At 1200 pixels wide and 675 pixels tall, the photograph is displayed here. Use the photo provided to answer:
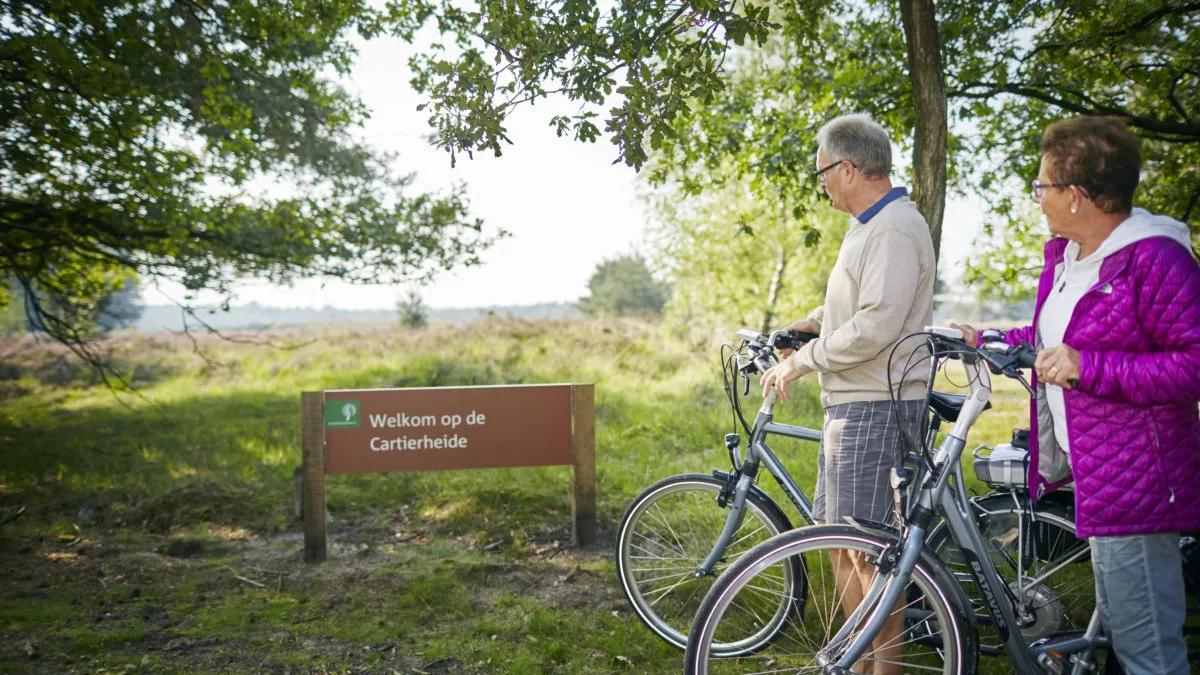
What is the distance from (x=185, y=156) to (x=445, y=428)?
14.0 ft

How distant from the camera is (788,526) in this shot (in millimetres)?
3609

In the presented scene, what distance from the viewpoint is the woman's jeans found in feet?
7.78

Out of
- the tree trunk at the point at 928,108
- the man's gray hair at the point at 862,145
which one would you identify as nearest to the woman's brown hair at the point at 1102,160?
the man's gray hair at the point at 862,145

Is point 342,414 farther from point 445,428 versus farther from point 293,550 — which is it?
point 293,550

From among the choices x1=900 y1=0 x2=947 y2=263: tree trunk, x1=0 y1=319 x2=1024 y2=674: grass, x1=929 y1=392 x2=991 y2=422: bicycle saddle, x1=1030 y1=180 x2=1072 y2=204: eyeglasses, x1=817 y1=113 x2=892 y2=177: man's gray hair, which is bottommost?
x1=0 y1=319 x2=1024 y2=674: grass

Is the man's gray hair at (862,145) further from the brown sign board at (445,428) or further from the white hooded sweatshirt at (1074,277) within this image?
the brown sign board at (445,428)

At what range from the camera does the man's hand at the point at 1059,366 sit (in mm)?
2312

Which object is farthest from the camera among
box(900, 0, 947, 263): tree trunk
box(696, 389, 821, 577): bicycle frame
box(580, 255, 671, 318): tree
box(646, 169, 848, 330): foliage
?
box(580, 255, 671, 318): tree

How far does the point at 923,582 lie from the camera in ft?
8.46

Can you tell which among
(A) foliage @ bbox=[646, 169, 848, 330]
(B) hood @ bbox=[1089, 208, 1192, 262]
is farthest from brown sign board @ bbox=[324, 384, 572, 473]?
(A) foliage @ bbox=[646, 169, 848, 330]

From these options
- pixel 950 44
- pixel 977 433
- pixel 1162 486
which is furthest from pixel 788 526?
pixel 977 433

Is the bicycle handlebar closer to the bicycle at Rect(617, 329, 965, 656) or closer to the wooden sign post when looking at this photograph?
the bicycle at Rect(617, 329, 965, 656)

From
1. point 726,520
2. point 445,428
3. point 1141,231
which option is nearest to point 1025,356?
point 1141,231

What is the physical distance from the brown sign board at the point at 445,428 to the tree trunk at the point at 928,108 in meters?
2.65
